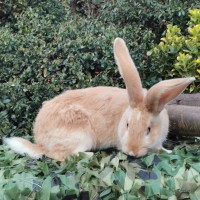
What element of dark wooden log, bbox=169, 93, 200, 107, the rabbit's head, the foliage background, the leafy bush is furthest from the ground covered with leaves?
the leafy bush

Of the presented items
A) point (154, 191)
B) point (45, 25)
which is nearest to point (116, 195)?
point (154, 191)

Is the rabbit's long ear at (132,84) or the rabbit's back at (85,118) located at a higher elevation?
the rabbit's long ear at (132,84)

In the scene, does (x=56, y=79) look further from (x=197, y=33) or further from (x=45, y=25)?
(x=197, y=33)

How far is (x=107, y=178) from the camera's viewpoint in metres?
3.23

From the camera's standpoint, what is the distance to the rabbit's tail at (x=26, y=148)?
3.88 metres

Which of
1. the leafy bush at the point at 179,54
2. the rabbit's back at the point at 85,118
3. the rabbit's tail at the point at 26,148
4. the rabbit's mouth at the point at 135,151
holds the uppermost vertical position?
the leafy bush at the point at 179,54

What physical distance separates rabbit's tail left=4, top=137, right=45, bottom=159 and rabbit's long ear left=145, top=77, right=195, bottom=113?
983 millimetres

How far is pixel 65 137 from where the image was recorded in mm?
3805

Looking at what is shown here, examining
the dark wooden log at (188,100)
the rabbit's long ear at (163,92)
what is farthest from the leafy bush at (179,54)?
the rabbit's long ear at (163,92)

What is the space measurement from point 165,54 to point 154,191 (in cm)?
213

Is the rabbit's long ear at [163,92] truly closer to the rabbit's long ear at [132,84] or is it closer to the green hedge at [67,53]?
the rabbit's long ear at [132,84]

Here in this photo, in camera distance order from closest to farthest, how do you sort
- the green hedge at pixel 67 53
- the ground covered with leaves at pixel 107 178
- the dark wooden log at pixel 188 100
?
the ground covered with leaves at pixel 107 178
the dark wooden log at pixel 188 100
the green hedge at pixel 67 53

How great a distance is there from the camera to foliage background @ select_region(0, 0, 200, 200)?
3168mm

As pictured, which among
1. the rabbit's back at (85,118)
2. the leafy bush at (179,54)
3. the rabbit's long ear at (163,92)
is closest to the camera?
the rabbit's long ear at (163,92)
